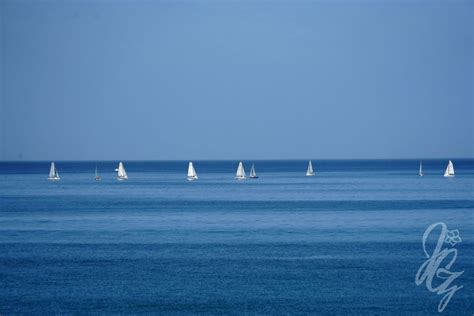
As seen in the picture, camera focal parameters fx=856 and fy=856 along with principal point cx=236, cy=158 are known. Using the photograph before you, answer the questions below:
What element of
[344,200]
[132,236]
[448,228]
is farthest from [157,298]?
[344,200]

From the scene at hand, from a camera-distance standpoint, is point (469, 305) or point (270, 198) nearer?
point (469, 305)

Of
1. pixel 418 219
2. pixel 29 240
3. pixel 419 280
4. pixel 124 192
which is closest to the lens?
pixel 419 280

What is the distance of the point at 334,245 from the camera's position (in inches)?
2146

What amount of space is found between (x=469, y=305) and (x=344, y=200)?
210 feet

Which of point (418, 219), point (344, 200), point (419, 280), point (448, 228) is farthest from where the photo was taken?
point (344, 200)

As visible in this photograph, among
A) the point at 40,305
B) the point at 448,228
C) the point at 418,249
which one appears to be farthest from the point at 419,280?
the point at 448,228

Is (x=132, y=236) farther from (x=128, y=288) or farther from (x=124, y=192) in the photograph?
(x=124, y=192)

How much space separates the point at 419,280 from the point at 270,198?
6442cm

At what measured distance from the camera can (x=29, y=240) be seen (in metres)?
59.2

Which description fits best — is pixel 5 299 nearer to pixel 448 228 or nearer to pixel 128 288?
pixel 128 288

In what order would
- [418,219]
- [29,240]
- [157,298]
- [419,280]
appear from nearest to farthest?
[157,298], [419,280], [29,240], [418,219]

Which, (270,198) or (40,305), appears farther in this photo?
(270,198)

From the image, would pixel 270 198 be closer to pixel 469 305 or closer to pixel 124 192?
pixel 124 192

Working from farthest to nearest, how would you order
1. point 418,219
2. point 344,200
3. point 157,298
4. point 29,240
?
point 344,200 < point 418,219 < point 29,240 < point 157,298
